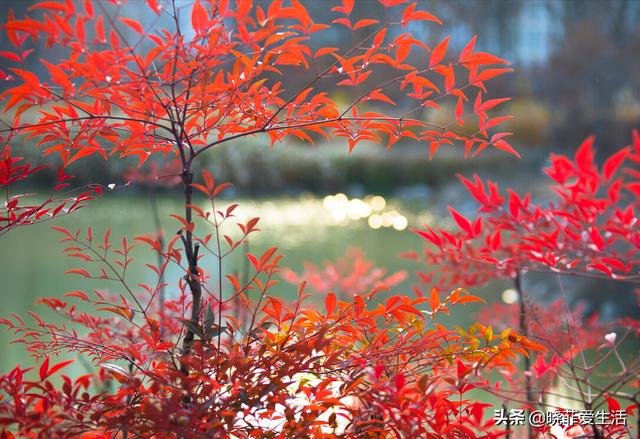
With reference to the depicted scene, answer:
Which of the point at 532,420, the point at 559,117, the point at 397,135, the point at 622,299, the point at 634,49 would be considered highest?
the point at 634,49

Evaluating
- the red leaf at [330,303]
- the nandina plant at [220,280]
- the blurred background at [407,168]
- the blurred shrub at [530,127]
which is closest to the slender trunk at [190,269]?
the nandina plant at [220,280]

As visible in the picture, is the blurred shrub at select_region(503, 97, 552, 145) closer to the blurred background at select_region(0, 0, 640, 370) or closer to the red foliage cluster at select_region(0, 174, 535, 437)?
the blurred background at select_region(0, 0, 640, 370)

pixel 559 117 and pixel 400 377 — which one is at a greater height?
pixel 559 117

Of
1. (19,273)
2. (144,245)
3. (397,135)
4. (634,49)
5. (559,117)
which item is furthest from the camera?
(559,117)

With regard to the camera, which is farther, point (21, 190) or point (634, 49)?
point (634, 49)

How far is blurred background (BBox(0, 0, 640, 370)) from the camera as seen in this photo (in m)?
2.74

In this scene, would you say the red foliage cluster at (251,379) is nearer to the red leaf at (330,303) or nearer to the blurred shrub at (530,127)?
the red leaf at (330,303)

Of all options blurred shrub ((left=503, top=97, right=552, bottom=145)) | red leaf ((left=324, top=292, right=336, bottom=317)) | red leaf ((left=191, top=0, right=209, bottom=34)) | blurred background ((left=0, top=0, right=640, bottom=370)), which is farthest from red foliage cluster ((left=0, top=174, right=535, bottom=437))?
blurred shrub ((left=503, top=97, right=552, bottom=145))

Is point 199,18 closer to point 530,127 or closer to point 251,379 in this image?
point 251,379

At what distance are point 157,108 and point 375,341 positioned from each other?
0.27 meters

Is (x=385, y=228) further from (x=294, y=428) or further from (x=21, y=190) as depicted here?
(x=294, y=428)

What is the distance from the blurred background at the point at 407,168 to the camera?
→ 8.99 ft

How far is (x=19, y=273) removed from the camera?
2.54m

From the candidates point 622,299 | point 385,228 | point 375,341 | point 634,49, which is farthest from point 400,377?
point 634,49
